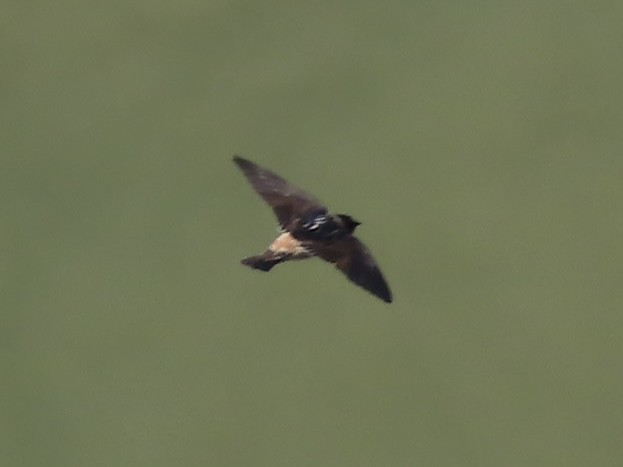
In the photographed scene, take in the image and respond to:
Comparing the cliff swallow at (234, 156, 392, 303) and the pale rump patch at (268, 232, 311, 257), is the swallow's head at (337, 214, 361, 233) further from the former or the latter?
the pale rump patch at (268, 232, 311, 257)

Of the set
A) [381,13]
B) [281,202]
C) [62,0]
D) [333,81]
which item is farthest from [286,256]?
[62,0]

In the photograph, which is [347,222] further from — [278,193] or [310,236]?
[278,193]

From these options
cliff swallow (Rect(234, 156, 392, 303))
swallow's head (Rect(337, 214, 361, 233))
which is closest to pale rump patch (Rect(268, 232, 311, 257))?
cliff swallow (Rect(234, 156, 392, 303))

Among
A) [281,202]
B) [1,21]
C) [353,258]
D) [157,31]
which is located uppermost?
[1,21]

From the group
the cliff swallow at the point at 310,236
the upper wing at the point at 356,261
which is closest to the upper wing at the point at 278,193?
the cliff swallow at the point at 310,236

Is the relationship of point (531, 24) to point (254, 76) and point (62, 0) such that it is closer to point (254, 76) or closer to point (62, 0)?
point (254, 76)

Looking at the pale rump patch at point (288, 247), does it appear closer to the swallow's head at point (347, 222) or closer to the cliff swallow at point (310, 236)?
the cliff swallow at point (310, 236)

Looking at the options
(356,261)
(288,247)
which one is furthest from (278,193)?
(356,261)
